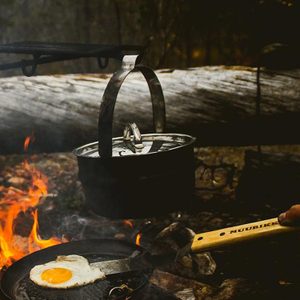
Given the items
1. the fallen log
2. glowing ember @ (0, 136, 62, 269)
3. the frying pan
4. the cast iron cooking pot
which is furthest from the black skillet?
the fallen log

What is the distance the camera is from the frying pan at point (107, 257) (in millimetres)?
3096

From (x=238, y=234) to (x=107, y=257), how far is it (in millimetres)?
1348

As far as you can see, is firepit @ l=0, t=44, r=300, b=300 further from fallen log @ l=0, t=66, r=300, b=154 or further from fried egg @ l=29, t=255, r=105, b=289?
fallen log @ l=0, t=66, r=300, b=154

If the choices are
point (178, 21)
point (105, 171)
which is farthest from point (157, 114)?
point (178, 21)

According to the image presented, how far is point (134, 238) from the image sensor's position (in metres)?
4.81

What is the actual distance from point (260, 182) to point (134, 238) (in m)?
1.87

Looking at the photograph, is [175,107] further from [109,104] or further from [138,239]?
[109,104]

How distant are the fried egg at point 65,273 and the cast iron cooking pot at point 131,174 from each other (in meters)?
0.46

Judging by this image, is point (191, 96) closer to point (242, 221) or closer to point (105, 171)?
point (242, 221)

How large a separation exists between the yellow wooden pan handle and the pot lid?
0.80 metres

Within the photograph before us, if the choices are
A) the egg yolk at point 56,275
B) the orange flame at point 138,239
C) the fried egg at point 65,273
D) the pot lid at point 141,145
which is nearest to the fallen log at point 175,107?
→ the orange flame at point 138,239

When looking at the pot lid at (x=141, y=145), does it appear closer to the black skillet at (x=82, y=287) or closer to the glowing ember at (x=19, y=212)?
the black skillet at (x=82, y=287)

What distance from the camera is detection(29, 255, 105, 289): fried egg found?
3375 millimetres

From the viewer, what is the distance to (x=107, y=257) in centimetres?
390
